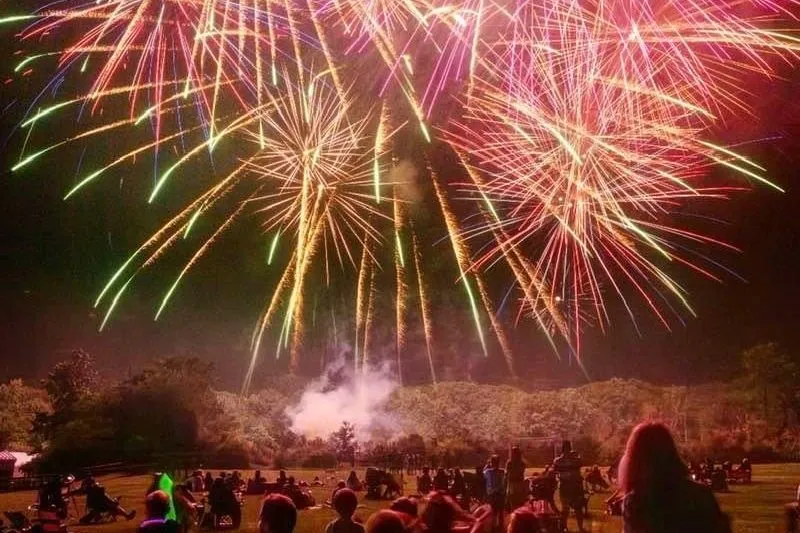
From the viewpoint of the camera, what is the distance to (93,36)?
1391cm

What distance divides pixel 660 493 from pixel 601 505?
12.1 m

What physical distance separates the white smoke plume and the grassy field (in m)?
9.64

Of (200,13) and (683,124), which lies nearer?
(200,13)

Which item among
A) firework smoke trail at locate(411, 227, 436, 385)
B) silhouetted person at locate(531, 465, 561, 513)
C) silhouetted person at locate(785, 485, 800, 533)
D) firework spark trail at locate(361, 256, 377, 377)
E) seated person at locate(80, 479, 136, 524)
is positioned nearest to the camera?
silhouetted person at locate(785, 485, 800, 533)

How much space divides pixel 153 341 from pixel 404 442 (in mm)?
10670

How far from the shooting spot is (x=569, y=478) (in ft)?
33.8

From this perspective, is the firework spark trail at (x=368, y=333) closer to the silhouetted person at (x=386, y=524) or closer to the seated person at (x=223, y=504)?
the seated person at (x=223, y=504)

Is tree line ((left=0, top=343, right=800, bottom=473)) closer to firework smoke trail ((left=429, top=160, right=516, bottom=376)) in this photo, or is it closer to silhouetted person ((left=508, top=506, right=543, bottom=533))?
firework smoke trail ((left=429, top=160, right=516, bottom=376))

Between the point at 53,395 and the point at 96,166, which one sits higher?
the point at 96,166

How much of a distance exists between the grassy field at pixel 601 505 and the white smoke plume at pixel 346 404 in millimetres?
9638

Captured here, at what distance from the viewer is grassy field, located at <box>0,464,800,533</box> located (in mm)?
11883

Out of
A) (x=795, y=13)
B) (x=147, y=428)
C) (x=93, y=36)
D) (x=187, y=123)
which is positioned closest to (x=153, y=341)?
(x=147, y=428)

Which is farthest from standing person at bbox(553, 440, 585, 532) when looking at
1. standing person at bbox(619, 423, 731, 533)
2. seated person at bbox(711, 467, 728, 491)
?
seated person at bbox(711, 467, 728, 491)

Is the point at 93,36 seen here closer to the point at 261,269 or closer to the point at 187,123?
the point at 187,123
